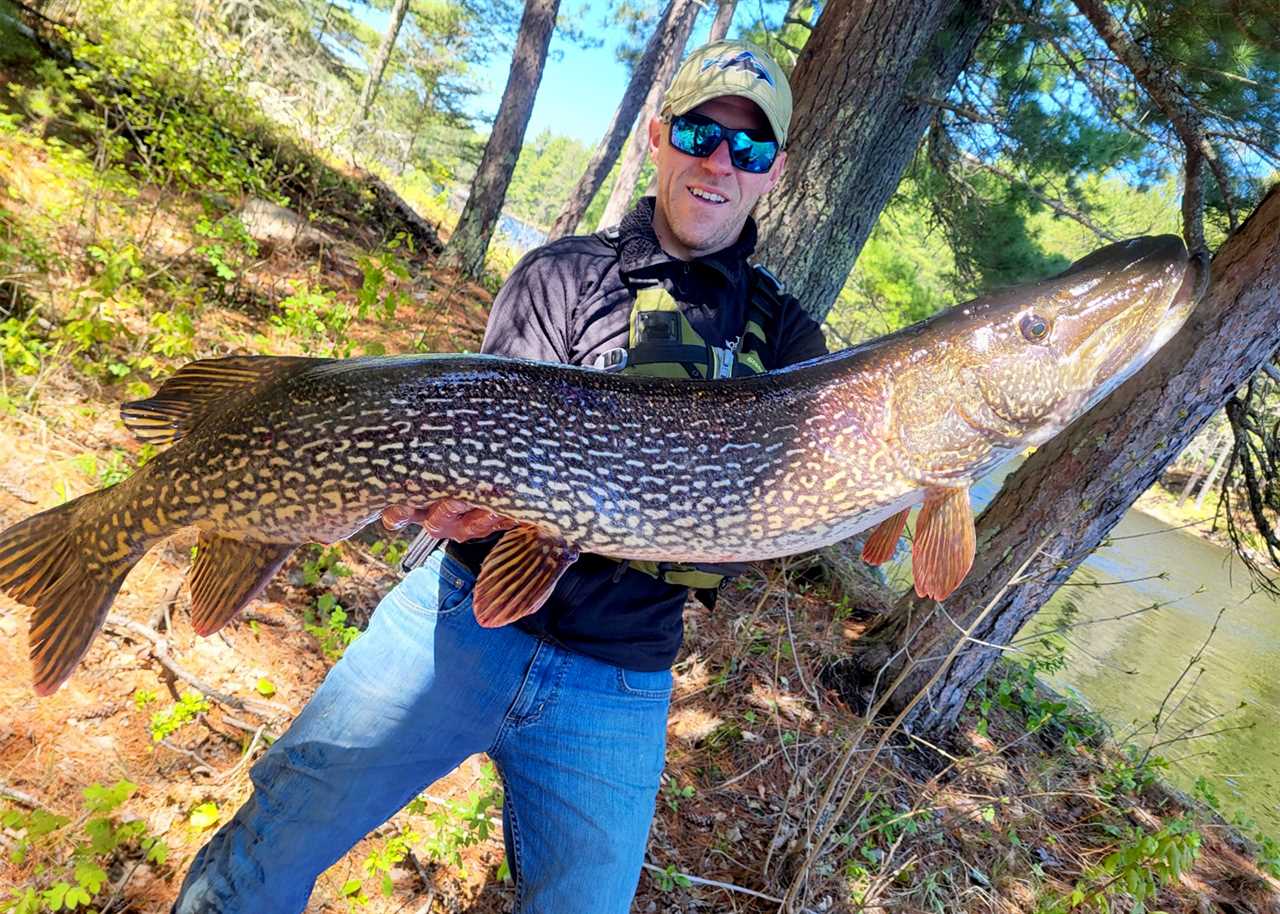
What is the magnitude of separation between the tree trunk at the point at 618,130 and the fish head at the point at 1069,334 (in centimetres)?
1087

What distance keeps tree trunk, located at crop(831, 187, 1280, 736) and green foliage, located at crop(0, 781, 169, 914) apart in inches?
111

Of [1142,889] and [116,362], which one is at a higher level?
[1142,889]

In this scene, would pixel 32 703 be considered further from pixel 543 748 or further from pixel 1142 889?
pixel 1142 889

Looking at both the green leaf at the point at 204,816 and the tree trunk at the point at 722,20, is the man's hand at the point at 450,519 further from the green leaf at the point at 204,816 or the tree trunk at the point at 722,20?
the tree trunk at the point at 722,20

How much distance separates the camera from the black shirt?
2029 mm

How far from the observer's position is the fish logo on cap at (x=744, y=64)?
7.38ft

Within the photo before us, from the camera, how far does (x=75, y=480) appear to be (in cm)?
323

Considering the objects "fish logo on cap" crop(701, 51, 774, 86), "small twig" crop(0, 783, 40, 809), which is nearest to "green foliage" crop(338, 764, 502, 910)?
"small twig" crop(0, 783, 40, 809)

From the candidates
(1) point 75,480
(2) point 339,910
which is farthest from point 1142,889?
(1) point 75,480

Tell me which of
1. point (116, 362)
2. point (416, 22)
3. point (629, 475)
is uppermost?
point (416, 22)

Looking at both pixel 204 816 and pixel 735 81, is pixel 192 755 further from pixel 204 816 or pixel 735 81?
pixel 735 81

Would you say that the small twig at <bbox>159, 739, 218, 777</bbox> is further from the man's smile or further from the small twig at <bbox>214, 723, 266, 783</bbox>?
the man's smile

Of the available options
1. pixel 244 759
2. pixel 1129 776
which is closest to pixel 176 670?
pixel 244 759

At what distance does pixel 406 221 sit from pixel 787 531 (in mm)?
9395
